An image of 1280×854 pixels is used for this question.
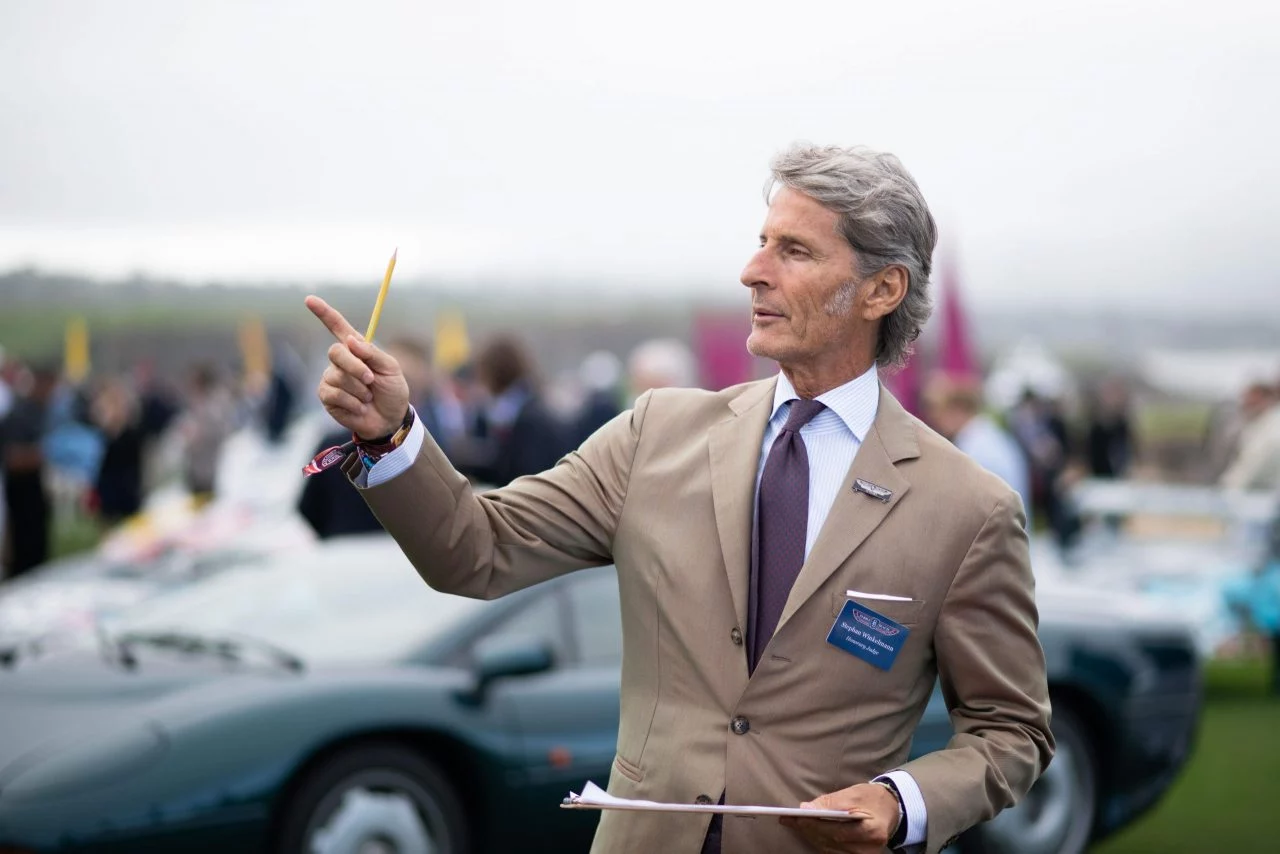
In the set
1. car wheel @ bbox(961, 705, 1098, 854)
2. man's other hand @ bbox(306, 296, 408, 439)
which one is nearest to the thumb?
man's other hand @ bbox(306, 296, 408, 439)

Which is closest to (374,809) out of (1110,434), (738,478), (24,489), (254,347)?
(738,478)

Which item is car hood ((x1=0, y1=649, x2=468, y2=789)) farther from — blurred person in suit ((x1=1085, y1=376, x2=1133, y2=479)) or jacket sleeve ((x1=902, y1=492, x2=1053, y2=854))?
blurred person in suit ((x1=1085, y1=376, x2=1133, y2=479))

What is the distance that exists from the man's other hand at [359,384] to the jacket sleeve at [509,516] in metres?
0.08

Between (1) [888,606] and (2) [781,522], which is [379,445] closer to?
(2) [781,522]

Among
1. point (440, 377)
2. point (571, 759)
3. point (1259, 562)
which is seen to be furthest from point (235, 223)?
point (571, 759)

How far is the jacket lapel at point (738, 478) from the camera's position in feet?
7.27

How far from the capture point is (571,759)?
4770 mm

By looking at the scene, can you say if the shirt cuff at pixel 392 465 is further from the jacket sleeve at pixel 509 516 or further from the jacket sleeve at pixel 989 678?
the jacket sleeve at pixel 989 678

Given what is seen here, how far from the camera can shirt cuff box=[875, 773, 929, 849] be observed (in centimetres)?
212

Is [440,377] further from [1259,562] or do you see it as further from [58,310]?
[1259,562]

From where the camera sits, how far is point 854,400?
235cm

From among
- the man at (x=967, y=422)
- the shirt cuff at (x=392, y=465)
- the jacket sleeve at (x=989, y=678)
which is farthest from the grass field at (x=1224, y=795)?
the shirt cuff at (x=392, y=465)

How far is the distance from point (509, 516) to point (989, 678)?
27.1 inches

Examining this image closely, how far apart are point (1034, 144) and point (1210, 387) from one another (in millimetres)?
3979
